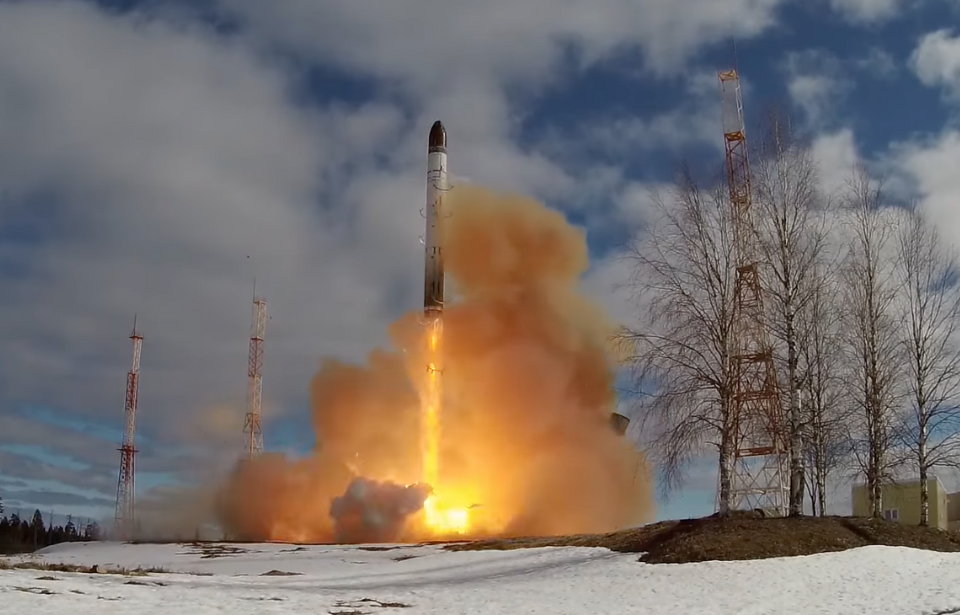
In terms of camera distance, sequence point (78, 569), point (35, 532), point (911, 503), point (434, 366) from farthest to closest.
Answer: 1. point (35, 532)
2. point (434, 366)
3. point (911, 503)
4. point (78, 569)

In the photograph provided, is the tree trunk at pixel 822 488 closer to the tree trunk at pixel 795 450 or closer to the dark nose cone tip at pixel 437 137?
the tree trunk at pixel 795 450

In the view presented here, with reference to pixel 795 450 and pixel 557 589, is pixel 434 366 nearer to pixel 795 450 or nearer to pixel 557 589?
pixel 795 450

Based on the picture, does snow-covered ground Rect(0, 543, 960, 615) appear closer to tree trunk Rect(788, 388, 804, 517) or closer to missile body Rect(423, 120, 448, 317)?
tree trunk Rect(788, 388, 804, 517)

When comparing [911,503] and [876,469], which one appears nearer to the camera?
[876,469]

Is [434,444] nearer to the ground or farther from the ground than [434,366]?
nearer to the ground

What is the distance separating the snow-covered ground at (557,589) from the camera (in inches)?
850

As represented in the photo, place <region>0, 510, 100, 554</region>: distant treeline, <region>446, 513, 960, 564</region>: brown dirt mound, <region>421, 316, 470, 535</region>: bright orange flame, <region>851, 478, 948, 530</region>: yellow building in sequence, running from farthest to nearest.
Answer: <region>0, 510, 100, 554</region>: distant treeline → <region>421, 316, 470, 535</region>: bright orange flame → <region>851, 478, 948, 530</region>: yellow building → <region>446, 513, 960, 564</region>: brown dirt mound

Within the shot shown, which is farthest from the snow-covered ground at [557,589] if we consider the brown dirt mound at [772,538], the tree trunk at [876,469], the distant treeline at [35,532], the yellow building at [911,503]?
the distant treeline at [35,532]

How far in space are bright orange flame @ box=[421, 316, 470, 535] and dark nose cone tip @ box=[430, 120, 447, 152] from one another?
39.4 ft

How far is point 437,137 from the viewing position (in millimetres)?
62812

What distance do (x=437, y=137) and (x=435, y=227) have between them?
6784 millimetres

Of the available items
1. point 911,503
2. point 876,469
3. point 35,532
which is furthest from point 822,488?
point 35,532

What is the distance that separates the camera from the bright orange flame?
194 ft

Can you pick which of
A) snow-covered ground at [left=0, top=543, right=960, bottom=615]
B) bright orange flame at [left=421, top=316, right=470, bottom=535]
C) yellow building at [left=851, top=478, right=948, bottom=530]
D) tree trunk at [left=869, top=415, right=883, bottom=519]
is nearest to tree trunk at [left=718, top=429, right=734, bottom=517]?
snow-covered ground at [left=0, top=543, right=960, bottom=615]
